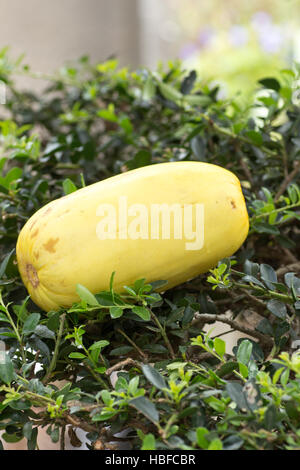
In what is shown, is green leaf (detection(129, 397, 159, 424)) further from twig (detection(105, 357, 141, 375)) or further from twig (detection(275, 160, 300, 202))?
twig (detection(275, 160, 300, 202))

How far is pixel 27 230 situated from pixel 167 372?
0.16 meters

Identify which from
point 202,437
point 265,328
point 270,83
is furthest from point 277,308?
point 270,83

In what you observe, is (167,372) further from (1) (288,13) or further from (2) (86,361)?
(1) (288,13)

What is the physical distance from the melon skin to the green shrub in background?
19 millimetres

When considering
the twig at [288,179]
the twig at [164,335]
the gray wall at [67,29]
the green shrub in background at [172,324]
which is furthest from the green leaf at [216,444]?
the gray wall at [67,29]

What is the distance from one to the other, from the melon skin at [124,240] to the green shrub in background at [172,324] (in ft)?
0.06

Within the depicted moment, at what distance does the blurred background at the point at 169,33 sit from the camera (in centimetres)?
183

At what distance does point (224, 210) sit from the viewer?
0.39m

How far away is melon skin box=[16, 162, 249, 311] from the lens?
14.5 inches

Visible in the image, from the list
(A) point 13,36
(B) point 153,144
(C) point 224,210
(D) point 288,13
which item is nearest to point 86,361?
(C) point 224,210

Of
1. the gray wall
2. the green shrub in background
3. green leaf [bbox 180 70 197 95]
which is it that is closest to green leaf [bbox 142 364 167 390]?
the green shrub in background

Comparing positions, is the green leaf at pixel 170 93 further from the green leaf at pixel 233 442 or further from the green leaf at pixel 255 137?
the green leaf at pixel 233 442

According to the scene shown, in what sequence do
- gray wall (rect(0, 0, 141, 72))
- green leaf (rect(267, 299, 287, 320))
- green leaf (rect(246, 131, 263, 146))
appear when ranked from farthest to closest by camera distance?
gray wall (rect(0, 0, 141, 72))
green leaf (rect(246, 131, 263, 146))
green leaf (rect(267, 299, 287, 320))

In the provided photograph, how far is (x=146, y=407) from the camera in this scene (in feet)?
0.89
